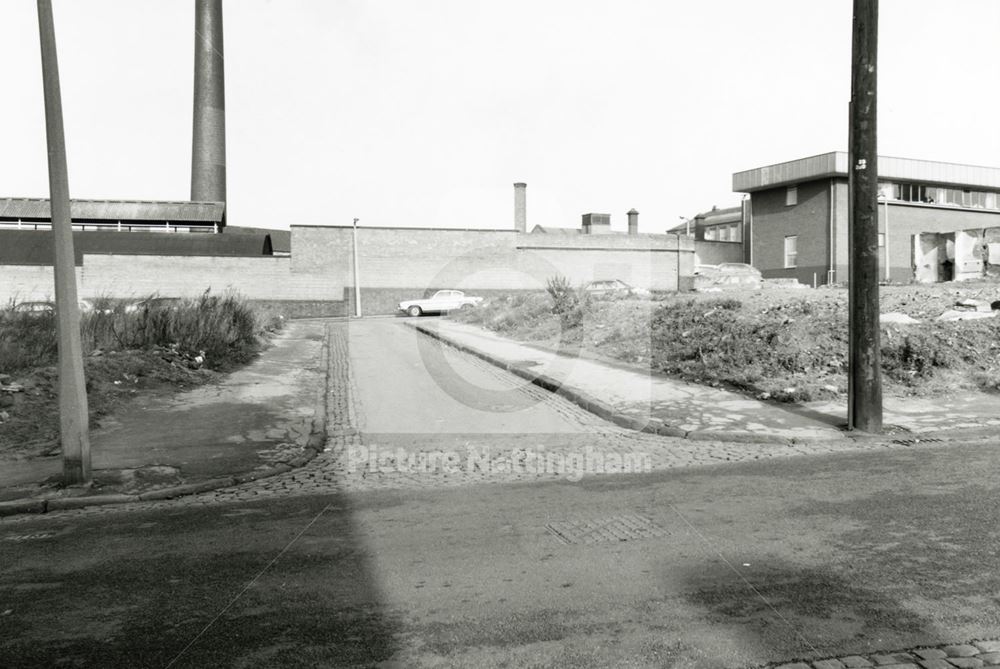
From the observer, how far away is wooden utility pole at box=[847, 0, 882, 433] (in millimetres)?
8250

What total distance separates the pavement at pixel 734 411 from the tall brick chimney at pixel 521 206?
42.5m

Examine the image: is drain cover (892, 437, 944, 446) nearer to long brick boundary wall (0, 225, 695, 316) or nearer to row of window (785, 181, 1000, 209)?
long brick boundary wall (0, 225, 695, 316)

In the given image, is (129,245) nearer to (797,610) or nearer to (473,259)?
(473,259)

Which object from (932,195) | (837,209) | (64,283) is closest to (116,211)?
(837,209)

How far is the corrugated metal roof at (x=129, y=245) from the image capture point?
4322cm

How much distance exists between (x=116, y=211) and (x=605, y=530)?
53711mm

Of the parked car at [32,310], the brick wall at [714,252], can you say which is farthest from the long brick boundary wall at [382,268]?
the parked car at [32,310]

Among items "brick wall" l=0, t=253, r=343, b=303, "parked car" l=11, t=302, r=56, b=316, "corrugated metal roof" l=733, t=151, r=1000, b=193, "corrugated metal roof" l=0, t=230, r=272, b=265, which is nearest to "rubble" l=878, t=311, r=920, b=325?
"parked car" l=11, t=302, r=56, b=316

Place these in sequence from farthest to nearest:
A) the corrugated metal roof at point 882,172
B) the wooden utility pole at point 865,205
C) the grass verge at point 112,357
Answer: the corrugated metal roof at point 882,172
the grass verge at point 112,357
the wooden utility pole at point 865,205

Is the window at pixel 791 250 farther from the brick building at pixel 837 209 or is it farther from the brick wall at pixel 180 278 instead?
the brick wall at pixel 180 278

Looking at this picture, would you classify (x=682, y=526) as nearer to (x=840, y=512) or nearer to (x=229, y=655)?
(x=840, y=512)

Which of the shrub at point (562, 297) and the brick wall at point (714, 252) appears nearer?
the shrub at point (562, 297)

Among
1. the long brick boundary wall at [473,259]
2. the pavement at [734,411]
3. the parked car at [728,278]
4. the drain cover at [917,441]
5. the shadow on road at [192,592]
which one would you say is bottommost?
the shadow on road at [192,592]

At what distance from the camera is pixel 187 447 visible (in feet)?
26.5
